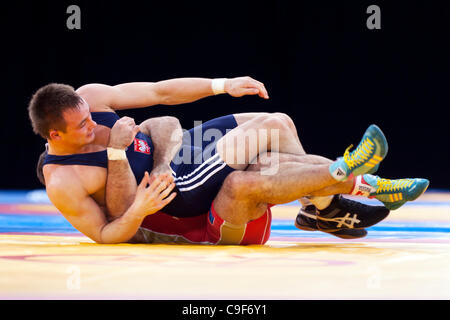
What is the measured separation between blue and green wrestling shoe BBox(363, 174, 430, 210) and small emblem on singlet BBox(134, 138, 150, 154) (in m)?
0.93

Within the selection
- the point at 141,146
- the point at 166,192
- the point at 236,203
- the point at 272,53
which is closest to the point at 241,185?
the point at 236,203

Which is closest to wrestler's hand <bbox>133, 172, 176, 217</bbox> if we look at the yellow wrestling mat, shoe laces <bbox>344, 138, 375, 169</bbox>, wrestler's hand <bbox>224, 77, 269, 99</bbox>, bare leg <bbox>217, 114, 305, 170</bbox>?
the yellow wrestling mat

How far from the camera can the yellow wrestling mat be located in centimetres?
147

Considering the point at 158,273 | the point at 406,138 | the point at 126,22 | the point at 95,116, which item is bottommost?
the point at 406,138

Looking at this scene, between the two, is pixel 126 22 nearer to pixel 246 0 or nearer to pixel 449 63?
pixel 246 0

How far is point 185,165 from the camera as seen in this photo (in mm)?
2541

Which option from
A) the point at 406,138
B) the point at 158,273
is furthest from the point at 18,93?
the point at 158,273

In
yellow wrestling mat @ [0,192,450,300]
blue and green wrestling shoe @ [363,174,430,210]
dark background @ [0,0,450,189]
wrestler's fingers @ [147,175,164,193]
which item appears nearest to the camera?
yellow wrestling mat @ [0,192,450,300]

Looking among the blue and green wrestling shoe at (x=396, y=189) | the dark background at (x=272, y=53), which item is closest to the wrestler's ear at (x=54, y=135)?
the blue and green wrestling shoe at (x=396, y=189)

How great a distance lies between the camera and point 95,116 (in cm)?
258

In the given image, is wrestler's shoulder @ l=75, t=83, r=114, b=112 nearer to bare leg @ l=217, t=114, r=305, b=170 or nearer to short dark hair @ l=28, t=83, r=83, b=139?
short dark hair @ l=28, t=83, r=83, b=139

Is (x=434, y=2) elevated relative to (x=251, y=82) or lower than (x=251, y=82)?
elevated

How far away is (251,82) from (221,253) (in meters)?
0.77

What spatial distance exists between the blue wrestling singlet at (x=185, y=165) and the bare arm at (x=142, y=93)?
0.28 feet
